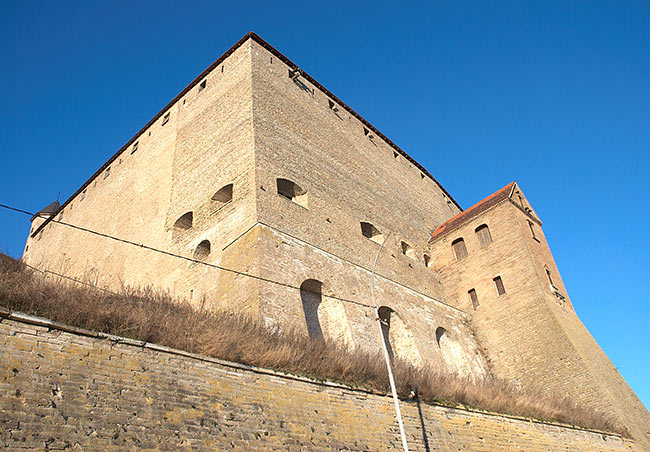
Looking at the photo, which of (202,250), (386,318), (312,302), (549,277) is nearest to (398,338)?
(386,318)

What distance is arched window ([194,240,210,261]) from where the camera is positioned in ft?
49.0

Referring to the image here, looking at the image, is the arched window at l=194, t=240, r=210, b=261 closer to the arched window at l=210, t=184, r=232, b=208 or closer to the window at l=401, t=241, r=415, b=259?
the arched window at l=210, t=184, r=232, b=208

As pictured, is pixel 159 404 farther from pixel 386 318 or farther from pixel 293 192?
pixel 386 318

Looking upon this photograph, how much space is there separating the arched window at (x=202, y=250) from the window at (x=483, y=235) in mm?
11452

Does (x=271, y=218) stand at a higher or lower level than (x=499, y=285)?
higher

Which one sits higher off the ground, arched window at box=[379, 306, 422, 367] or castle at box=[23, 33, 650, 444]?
castle at box=[23, 33, 650, 444]

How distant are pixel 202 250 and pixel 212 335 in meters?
6.99

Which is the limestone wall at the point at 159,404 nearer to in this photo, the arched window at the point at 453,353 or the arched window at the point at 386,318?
the arched window at the point at 386,318

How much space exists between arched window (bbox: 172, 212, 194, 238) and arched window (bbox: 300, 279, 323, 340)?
4860 mm

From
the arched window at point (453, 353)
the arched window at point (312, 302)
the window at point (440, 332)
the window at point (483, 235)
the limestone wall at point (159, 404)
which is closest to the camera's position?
the limestone wall at point (159, 404)

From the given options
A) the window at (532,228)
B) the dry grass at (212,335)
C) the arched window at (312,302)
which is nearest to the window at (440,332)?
the dry grass at (212,335)

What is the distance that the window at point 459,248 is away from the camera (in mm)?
21453

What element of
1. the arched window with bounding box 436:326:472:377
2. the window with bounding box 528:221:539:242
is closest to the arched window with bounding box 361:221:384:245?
the arched window with bounding box 436:326:472:377

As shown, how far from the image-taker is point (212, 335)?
8.31 metres
